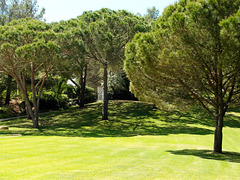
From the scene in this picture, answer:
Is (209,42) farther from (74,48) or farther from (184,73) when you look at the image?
(74,48)

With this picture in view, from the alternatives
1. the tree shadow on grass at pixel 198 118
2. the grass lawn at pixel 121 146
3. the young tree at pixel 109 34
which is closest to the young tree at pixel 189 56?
the grass lawn at pixel 121 146

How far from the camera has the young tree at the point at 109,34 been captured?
22047mm

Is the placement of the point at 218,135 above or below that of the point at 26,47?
below

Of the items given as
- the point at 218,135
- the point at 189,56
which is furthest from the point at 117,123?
the point at 189,56

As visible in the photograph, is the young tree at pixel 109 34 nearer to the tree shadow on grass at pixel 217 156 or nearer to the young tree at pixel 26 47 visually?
the young tree at pixel 26 47

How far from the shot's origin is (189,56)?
9.72m

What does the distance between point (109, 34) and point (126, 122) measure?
8074 millimetres

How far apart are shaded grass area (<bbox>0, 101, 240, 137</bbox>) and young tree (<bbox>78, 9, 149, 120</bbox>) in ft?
9.64

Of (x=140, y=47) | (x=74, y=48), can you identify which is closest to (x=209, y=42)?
(x=140, y=47)

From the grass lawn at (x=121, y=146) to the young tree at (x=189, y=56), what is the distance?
8.52ft

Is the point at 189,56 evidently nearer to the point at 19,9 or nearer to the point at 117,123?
the point at 117,123

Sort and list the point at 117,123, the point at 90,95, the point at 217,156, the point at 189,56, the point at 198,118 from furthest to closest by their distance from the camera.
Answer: the point at 90,95 → the point at 198,118 → the point at 117,123 → the point at 217,156 → the point at 189,56

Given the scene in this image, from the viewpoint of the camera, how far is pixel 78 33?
21.8 meters

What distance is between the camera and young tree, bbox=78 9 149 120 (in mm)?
22047
